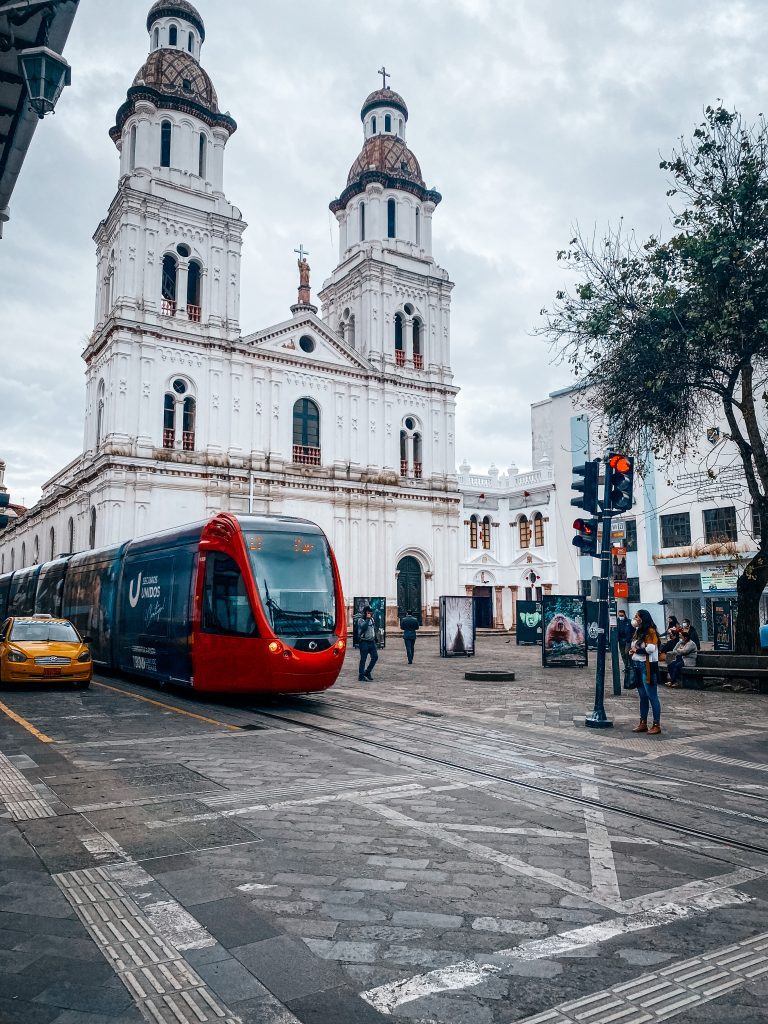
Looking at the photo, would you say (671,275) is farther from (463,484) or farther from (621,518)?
(463,484)

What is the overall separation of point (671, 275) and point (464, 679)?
9.75m

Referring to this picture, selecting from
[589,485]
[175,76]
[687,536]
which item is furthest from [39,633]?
[175,76]

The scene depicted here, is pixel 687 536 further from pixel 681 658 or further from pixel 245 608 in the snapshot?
pixel 245 608

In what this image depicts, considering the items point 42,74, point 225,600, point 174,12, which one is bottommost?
point 225,600

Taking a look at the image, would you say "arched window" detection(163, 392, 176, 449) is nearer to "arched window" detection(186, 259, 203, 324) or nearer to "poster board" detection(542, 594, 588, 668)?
"arched window" detection(186, 259, 203, 324)

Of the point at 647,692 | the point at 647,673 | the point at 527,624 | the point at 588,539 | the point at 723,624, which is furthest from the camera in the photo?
the point at 527,624

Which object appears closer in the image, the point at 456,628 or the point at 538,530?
the point at 456,628

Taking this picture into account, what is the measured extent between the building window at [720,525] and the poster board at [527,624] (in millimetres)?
7418

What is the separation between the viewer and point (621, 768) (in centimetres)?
780

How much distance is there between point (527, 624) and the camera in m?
32.4

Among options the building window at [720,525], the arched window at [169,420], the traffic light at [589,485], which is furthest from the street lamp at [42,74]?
the arched window at [169,420]

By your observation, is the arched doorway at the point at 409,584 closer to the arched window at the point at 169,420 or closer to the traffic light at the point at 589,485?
the arched window at the point at 169,420

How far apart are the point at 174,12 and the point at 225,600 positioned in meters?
40.6

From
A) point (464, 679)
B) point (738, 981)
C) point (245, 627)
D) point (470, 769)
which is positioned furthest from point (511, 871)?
Answer: point (464, 679)
